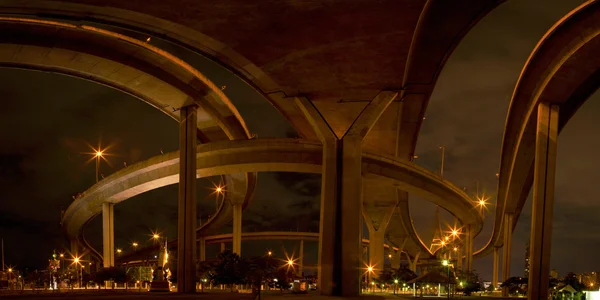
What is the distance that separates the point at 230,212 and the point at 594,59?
163 ft

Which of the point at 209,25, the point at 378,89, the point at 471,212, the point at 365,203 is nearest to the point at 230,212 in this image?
the point at 365,203

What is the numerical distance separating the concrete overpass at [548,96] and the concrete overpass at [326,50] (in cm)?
471

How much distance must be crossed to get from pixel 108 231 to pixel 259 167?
64.2 ft

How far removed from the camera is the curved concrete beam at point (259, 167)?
39.6 m

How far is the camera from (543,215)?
31.2 m

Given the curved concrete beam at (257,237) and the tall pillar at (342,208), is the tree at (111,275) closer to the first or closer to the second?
the tall pillar at (342,208)

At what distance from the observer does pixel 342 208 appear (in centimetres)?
2866

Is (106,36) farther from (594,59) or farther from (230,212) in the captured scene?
(230,212)

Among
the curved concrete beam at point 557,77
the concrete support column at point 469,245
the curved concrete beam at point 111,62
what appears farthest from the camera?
the concrete support column at point 469,245

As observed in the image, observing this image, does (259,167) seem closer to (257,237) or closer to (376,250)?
(376,250)

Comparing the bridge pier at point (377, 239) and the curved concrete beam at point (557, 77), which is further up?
the curved concrete beam at point (557, 77)

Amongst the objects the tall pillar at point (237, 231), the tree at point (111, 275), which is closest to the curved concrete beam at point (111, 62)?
the tree at point (111, 275)

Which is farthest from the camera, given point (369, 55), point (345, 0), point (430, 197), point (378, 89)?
point (430, 197)

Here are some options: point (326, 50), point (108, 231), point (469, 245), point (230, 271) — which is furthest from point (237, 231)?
point (326, 50)
